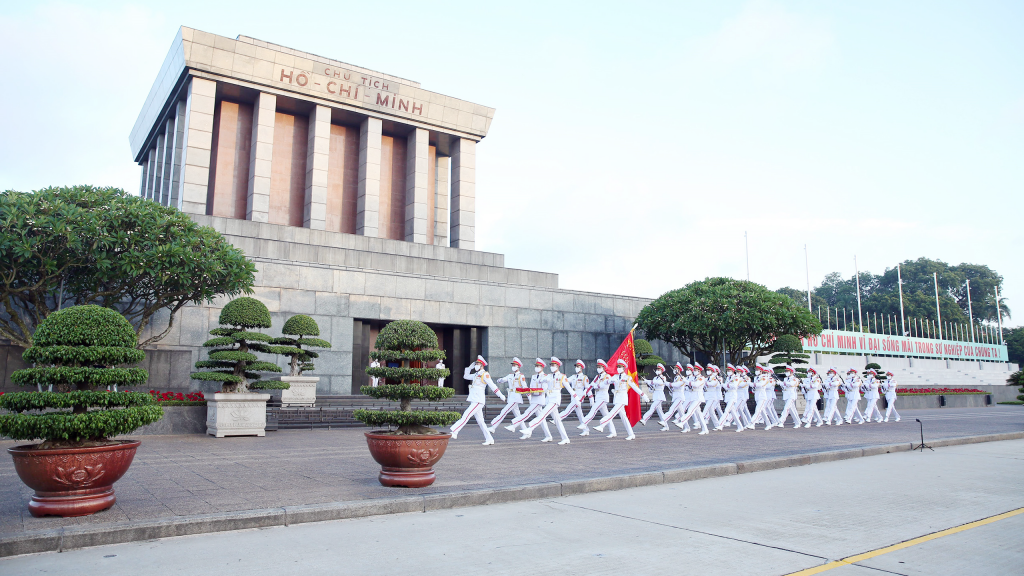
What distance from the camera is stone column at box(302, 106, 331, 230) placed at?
31.4 metres

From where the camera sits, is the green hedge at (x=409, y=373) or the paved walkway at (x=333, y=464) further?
Answer: the green hedge at (x=409, y=373)

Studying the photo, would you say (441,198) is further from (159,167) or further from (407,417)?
(407,417)

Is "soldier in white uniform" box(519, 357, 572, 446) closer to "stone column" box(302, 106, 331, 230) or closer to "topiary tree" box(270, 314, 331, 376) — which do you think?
"topiary tree" box(270, 314, 331, 376)

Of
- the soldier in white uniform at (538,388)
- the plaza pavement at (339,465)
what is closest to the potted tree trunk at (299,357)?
the plaza pavement at (339,465)

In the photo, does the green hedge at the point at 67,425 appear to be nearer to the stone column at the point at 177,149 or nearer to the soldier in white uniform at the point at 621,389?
the soldier in white uniform at the point at 621,389

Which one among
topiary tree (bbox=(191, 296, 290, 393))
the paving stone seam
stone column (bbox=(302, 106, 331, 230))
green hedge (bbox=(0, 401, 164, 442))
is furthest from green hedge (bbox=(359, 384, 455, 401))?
stone column (bbox=(302, 106, 331, 230))

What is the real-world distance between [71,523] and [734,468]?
29.0 feet

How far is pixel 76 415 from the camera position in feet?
21.2

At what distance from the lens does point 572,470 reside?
10.2m

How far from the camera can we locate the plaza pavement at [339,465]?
7.16 meters

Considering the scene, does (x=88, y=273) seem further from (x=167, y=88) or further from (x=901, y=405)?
(x=901, y=405)

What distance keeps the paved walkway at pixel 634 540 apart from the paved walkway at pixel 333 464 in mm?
892

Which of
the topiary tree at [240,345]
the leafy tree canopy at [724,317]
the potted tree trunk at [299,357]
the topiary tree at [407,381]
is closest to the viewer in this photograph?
the topiary tree at [407,381]

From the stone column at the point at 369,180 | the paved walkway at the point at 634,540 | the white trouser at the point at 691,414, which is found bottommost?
the paved walkway at the point at 634,540
